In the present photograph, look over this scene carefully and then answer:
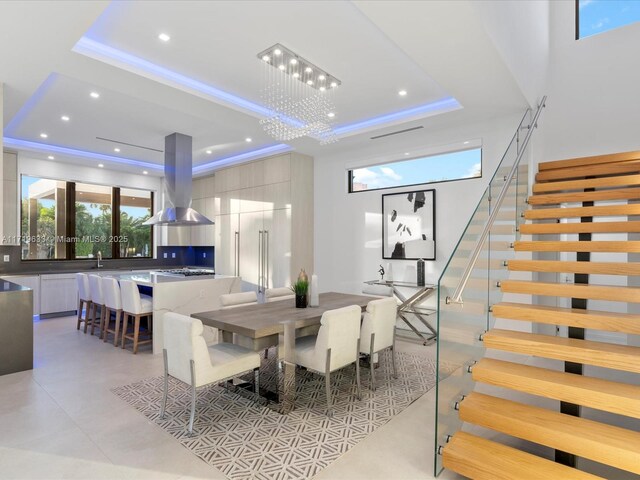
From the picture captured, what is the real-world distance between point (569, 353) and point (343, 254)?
439 centimetres

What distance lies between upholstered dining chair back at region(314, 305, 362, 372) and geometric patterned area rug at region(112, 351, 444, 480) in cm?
41

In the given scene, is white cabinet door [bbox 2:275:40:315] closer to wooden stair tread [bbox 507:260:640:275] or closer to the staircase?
the staircase

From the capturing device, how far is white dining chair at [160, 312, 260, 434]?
2658 millimetres

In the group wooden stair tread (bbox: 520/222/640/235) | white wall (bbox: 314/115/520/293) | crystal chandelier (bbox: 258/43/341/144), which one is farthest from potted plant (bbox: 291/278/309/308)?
white wall (bbox: 314/115/520/293)

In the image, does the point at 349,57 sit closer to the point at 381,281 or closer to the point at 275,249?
the point at 381,281

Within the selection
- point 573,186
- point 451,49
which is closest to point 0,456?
point 451,49

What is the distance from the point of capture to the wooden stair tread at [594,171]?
3930 mm

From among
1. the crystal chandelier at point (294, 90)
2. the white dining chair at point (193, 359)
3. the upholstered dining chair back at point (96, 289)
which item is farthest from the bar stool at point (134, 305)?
the crystal chandelier at point (294, 90)

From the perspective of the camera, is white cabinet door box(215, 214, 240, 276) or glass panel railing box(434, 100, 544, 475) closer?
glass panel railing box(434, 100, 544, 475)

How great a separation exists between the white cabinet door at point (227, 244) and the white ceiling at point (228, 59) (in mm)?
2569

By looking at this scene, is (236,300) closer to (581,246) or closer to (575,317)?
(575,317)

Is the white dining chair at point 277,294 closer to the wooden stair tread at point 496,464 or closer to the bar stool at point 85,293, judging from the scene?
the wooden stair tread at point 496,464

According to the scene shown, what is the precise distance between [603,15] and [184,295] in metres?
7.14

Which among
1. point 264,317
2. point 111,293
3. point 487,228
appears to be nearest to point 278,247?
point 111,293
